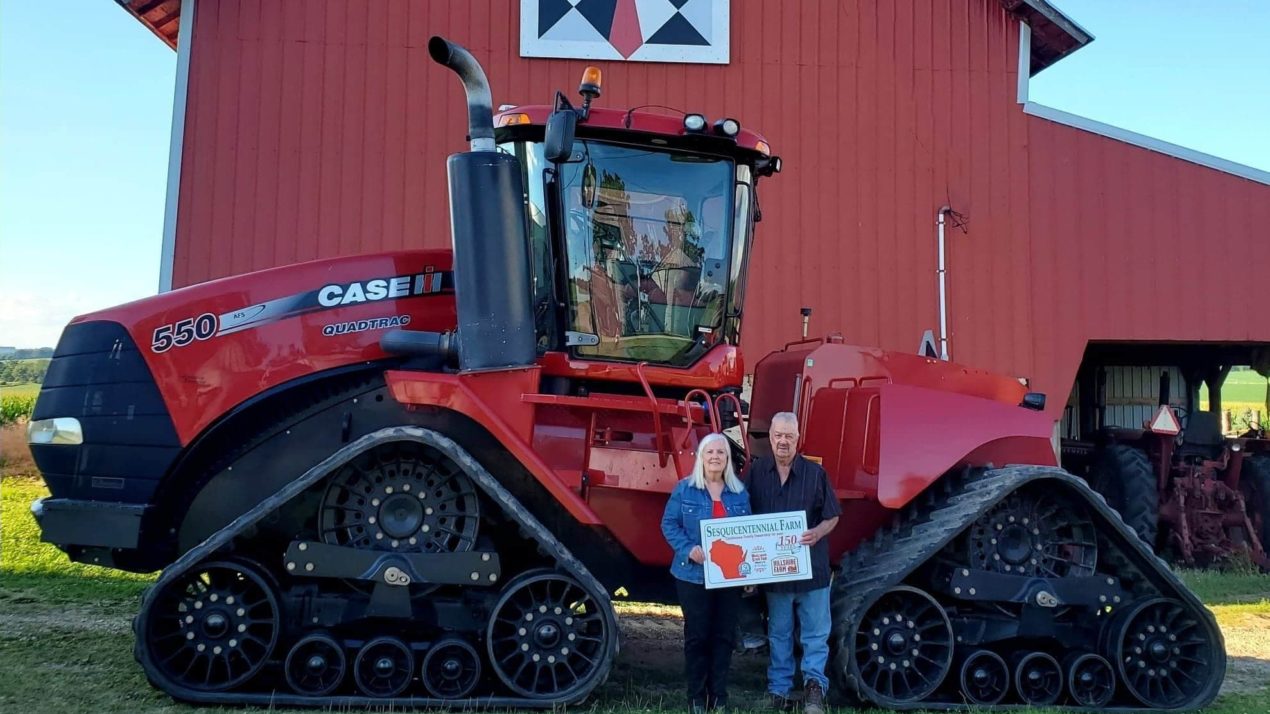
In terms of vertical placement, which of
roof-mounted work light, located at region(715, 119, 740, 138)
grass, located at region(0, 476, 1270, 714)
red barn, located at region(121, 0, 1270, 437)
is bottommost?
grass, located at region(0, 476, 1270, 714)

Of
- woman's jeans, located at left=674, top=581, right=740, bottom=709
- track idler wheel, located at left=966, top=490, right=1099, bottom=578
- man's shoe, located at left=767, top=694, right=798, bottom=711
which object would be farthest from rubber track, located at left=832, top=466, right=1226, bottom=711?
woman's jeans, located at left=674, top=581, right=740, bottom=709

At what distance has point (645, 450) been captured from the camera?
4.82 metres

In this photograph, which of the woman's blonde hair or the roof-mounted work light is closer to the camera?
the woman's blonde hair

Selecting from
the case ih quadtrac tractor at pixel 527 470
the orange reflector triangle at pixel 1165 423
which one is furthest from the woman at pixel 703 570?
the orange reflector triangle at pixel 1165 423

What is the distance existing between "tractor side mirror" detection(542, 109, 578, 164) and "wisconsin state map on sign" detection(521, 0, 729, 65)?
609cm

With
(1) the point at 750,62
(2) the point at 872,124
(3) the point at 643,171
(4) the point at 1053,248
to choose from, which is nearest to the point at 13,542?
(3) the point at 643,171

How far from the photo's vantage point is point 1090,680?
15.6ft

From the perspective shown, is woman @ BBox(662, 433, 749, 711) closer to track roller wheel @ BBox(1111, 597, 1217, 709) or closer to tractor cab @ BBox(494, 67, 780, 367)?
tractor cab @ BBox(494, 67, 780, 367)

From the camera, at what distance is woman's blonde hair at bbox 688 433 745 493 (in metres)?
4.36

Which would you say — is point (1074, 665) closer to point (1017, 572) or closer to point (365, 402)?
point (1017, 572)

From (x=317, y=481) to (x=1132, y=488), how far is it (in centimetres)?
907

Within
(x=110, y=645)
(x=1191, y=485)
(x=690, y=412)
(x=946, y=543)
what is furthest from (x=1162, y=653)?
(x=1191, y=485)

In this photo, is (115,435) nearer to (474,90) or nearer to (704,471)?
(474,90)

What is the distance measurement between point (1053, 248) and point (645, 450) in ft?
24.1
